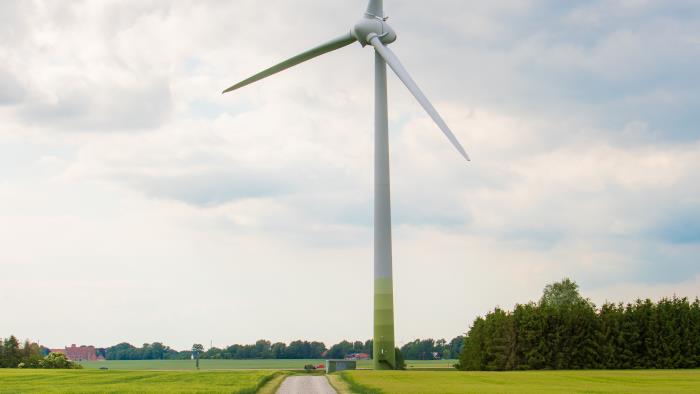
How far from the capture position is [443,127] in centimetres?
7731

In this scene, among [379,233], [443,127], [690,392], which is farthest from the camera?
[379,233]

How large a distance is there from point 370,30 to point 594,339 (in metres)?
53.1

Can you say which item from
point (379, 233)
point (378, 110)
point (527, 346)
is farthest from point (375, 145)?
point (527, 346)

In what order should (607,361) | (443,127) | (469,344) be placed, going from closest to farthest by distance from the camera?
(443,127) < (607,361) < (469,344)

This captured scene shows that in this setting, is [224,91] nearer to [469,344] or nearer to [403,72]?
[403,72]

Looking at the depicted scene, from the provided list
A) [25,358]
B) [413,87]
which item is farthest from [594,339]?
[25,358]

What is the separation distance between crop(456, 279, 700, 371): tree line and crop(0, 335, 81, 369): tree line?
66.9 meters

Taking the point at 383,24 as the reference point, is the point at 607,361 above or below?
below

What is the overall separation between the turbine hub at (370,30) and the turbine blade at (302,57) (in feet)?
5.28

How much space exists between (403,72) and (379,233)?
20143mm

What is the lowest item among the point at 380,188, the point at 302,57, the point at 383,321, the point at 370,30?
the point at 383,321

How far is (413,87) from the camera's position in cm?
8312

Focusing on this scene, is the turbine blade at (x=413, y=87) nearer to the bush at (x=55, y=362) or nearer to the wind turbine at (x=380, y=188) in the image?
the wind turbine at (x=380, y=188)

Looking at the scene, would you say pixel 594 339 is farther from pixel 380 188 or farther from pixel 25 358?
pixel 25 358
